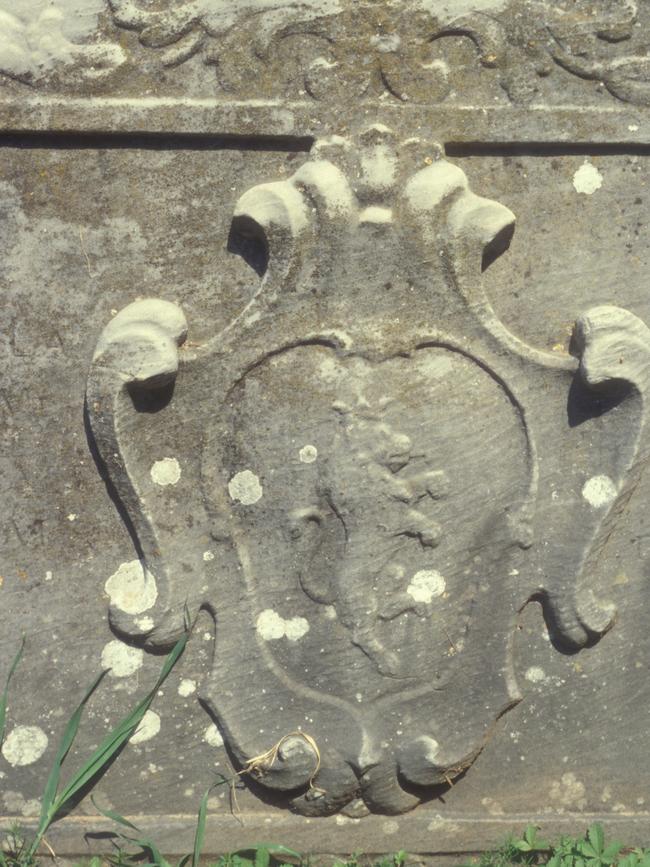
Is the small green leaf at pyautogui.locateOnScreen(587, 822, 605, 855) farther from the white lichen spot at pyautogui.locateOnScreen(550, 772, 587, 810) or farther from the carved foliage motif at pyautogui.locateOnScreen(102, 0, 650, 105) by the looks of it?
the carved foliage motif at pyautogui.locateOnScreen(102, 0, 650, 105)

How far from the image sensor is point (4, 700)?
2.40 meters

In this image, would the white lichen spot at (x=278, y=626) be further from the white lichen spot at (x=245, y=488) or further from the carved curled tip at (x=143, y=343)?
the carved curled tip at (x=143, y=343)

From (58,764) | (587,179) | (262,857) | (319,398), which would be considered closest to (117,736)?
(58,764)

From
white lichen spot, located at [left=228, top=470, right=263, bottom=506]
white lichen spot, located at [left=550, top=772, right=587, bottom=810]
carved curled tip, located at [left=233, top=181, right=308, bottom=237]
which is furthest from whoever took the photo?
white lichen spot, located at [left=550, top=772, right=587, bottom=810]

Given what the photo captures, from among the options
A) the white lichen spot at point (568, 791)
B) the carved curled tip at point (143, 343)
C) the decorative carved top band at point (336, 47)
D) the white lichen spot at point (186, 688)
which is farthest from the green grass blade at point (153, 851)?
the decorative carved top band at point (336, 47)

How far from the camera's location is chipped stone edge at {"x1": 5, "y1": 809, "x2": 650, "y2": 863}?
97.1 inches

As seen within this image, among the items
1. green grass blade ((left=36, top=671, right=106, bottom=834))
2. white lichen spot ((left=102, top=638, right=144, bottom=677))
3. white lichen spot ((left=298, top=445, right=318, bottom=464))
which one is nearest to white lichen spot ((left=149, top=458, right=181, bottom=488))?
white lichen spot ((left=298, top=445, right=318, bottom=464))

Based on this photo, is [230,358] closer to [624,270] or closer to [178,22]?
[178,22]

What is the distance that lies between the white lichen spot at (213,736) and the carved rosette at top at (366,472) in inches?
1.7

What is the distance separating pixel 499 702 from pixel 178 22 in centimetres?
168

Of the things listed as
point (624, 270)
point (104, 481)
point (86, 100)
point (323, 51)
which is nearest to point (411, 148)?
point (323, 51)

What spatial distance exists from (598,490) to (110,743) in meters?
1.25

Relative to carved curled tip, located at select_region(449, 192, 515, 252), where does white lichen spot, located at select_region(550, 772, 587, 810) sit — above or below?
below

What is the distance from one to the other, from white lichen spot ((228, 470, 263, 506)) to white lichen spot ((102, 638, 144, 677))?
43 cm
